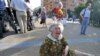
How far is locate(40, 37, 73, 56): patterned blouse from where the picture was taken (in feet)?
19.9

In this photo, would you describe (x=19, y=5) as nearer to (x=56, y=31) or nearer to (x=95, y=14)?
(x=56, y=31)

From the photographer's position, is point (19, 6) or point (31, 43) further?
point (19, 6)

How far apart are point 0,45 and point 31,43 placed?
110 cm

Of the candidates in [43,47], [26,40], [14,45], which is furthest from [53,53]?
[26,40]

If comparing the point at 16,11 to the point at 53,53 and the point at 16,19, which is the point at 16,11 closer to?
the point at 16,19

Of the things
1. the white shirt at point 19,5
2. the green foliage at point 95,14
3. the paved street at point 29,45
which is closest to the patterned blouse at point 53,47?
the paved street at point 29,45

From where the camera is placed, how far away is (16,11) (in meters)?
14.2

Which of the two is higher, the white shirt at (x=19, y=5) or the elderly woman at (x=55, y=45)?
the white shirt at (x=19, y=5)

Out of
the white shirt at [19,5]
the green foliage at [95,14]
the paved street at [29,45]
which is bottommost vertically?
the paved street at [29,45]

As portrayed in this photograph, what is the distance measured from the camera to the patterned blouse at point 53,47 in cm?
606

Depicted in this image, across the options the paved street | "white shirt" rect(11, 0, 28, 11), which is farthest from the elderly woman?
"white shirt" rect(11, 0, 28, 11)

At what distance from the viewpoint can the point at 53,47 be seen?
6.07 m

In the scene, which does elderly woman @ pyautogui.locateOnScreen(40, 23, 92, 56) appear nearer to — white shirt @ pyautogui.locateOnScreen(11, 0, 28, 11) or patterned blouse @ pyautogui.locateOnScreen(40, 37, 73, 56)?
patterned blouse @ pyautogui.locateOnScreen(40, 37, 73, 56)

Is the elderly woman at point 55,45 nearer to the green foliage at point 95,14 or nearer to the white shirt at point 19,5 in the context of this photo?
the white shirt at point 19,5
